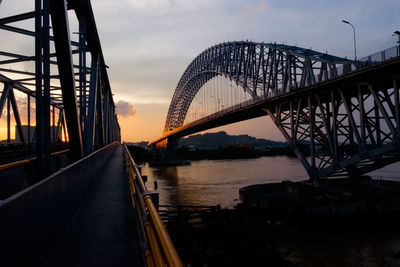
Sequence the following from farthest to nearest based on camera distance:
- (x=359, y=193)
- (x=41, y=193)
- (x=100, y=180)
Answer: (x=359, y=193)
(x=100, y=180)
(x=41, y=193)

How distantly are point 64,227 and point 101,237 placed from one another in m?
0.81

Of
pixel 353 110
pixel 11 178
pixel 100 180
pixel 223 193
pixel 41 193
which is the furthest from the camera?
pixel 223 193

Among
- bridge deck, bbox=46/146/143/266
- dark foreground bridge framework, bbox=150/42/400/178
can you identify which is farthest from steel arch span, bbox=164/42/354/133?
bridge deck, bbox=46/146/143/266

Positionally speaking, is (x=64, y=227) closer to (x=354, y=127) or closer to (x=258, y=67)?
(x=354, y=127)

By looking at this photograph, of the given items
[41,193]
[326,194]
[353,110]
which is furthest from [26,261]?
[353,110]

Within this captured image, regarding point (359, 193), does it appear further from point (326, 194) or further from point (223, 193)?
point (223, 193)

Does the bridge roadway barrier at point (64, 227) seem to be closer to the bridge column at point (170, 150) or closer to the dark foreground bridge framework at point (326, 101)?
the dark foreground bridge framework at point (326, 101)

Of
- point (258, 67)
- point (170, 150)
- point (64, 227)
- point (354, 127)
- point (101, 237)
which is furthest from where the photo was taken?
point (170, 150)

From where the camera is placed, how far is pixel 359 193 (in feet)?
81.2

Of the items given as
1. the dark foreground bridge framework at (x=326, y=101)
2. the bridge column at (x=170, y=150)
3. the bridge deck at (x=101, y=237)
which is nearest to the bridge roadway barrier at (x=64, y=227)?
the bridge deck at (x=101, y=237)

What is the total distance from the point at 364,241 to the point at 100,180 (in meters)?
16.1

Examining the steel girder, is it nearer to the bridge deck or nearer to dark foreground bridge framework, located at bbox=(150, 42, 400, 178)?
dark foreground bridge framework, located at bbox=(150, 42, 400, 178)

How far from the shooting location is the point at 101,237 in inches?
183

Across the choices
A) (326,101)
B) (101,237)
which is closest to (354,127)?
(326,101)
